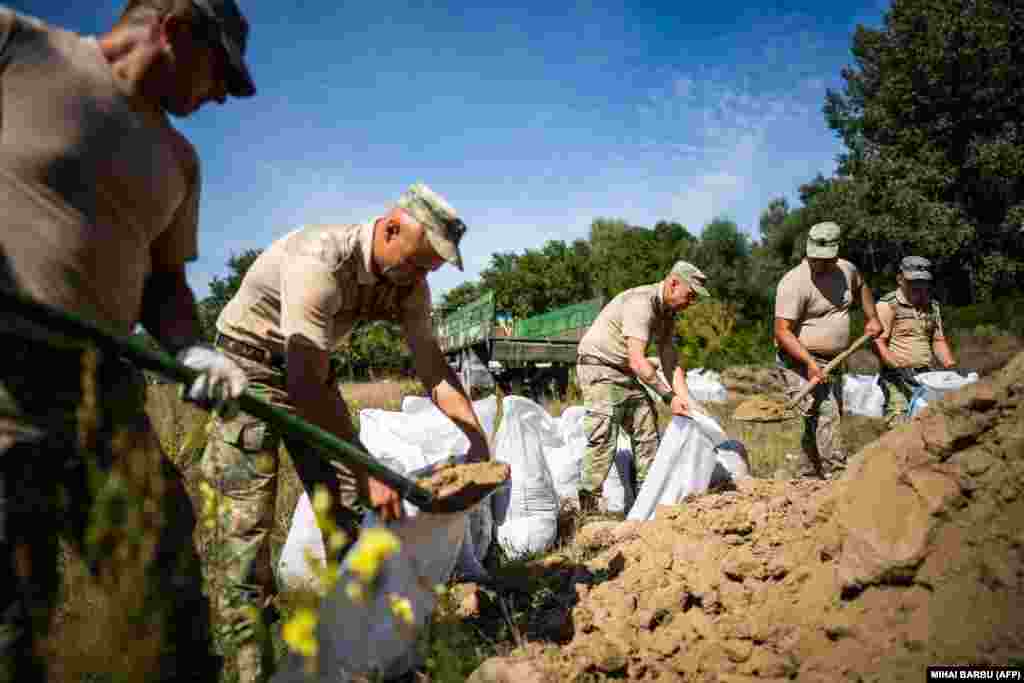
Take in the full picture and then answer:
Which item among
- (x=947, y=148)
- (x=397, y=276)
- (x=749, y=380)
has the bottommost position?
(x=749, y=380)

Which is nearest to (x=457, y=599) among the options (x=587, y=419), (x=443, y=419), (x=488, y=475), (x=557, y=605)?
(x=557, y=605)

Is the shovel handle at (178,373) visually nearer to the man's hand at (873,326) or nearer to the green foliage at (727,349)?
the man's hand at (873,326)

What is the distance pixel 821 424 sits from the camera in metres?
4.20

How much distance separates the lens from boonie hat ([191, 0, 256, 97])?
1367 mm

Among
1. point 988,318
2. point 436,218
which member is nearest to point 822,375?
point 436,218

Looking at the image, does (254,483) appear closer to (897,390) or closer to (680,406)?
(680,406)

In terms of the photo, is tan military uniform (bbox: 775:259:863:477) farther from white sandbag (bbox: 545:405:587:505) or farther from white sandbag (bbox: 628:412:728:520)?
white sandbag (bbox: 545:405:587:505)

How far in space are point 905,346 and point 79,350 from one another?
5634 mm

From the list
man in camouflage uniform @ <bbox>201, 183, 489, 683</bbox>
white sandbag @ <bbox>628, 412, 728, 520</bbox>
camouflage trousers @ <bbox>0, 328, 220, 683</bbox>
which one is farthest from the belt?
white sandbag @ <bbox>628, 412, 728, 520</bbox>

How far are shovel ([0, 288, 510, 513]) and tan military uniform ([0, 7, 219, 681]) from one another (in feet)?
0.30

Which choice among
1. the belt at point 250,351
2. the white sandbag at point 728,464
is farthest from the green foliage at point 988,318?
the belt at point 250,351

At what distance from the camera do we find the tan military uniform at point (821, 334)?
13.8ft

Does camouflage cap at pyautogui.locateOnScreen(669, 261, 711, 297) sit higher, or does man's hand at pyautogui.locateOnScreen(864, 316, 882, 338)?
camouflage cap at pyautogui.locateOnScreen(669, 261, 711, 297)

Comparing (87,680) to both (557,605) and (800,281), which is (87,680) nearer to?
(557,605)
